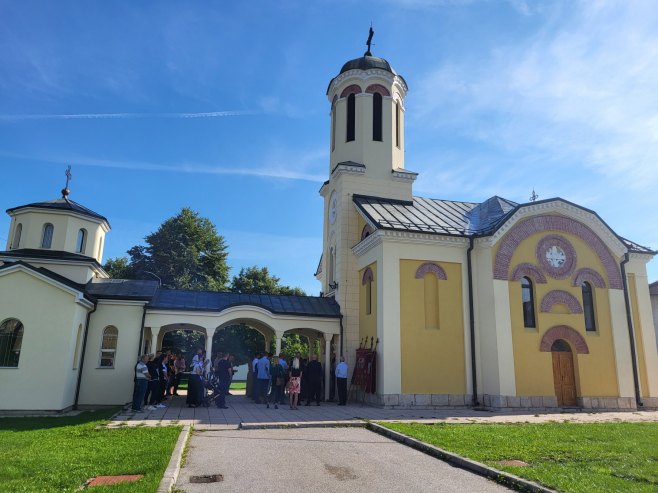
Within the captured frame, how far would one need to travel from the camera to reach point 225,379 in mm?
16406

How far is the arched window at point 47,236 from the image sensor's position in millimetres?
19891

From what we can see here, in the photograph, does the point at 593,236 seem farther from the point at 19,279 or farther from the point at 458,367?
the point at 19,279

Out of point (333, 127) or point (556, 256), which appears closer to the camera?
point (556, 256)

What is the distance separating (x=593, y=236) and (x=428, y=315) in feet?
25.7

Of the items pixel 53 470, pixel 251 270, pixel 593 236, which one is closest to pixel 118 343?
pixel 53 470

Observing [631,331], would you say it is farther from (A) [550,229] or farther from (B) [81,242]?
(B) [81,242]

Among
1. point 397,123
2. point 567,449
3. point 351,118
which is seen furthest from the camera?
point 397,123

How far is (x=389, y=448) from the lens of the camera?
372 inches

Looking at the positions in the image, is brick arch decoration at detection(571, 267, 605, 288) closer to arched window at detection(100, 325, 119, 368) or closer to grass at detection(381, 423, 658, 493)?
grass at detection(381, 423, 658, 493)

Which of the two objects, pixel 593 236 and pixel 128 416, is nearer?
pixel 128 416

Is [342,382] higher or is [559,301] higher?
[559,301]

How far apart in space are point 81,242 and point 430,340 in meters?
14.6

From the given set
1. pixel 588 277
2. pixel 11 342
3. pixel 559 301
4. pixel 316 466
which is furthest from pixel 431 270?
pixel 11 342

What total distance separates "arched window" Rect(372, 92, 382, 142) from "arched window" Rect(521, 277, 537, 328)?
9541 mm
